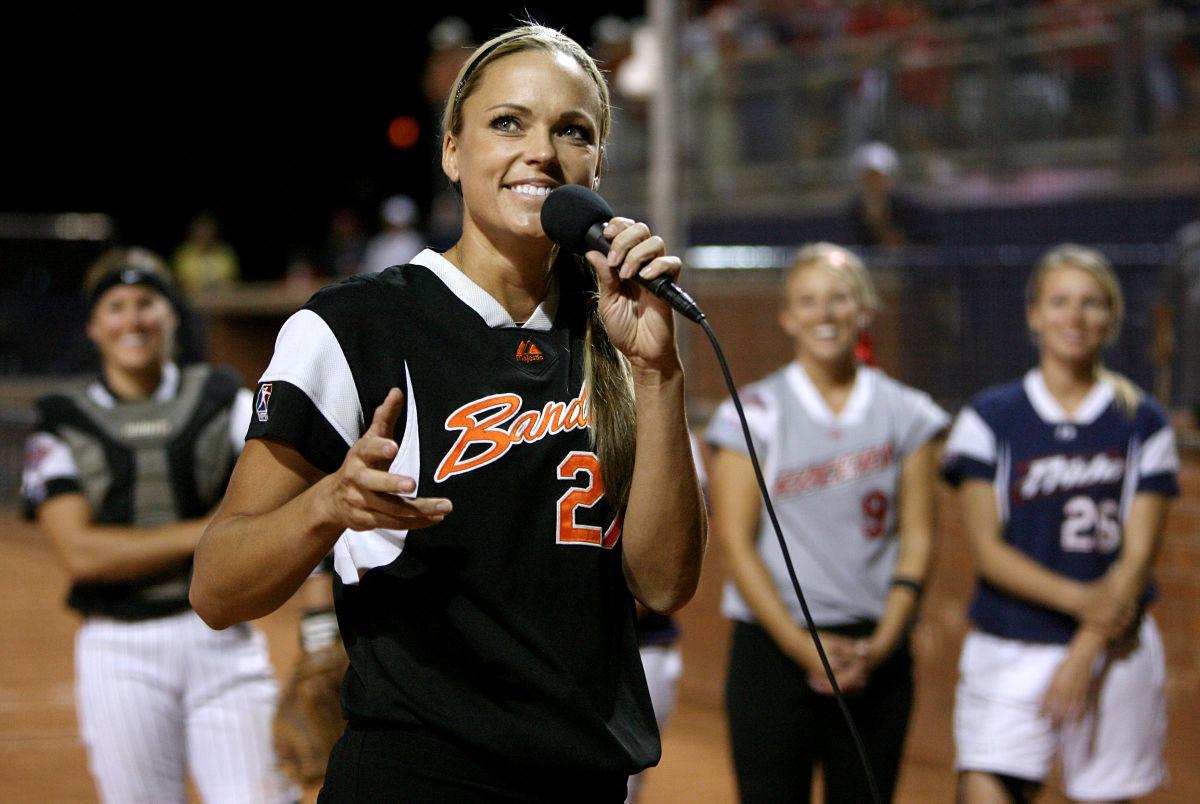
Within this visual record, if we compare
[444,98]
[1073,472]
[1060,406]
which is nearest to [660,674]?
[1073,472]

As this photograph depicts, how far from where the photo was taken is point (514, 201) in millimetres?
2469

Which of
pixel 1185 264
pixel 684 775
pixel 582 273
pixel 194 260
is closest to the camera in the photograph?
pixel 582 273

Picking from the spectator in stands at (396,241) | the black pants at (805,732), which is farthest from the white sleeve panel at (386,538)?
the spectator in stands at (396,241)

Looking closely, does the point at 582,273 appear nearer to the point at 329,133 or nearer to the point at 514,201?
the point at 514,201

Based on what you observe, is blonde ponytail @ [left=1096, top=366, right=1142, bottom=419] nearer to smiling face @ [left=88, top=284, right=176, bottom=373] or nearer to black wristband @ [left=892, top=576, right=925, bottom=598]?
black wristband @ [left=892, top=576, right=925, bottom=598]

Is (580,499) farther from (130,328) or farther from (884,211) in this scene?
(884,211)

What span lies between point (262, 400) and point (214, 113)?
25939mm

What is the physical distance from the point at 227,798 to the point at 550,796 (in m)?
2.26

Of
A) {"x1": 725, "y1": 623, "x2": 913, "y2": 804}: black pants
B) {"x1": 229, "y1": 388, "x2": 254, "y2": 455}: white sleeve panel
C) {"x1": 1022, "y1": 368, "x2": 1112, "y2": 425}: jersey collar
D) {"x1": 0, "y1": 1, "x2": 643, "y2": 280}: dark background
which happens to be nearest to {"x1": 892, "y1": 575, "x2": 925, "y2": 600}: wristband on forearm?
{"x1": 725, "y1": 623, "x2": 913, "y2": 804}: black pants

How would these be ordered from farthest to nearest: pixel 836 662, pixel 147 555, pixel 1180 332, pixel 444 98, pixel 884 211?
pixel 444 98 < pixel 884 211 < pixel 1180 332 < pixel 836 662 < pixel 147 555

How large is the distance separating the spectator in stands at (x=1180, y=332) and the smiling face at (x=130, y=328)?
4370 mm

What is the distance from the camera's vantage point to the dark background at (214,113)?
2609 centimetres

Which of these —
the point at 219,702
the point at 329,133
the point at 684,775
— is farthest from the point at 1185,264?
the point at 329,133

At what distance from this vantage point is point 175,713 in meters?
4.46
